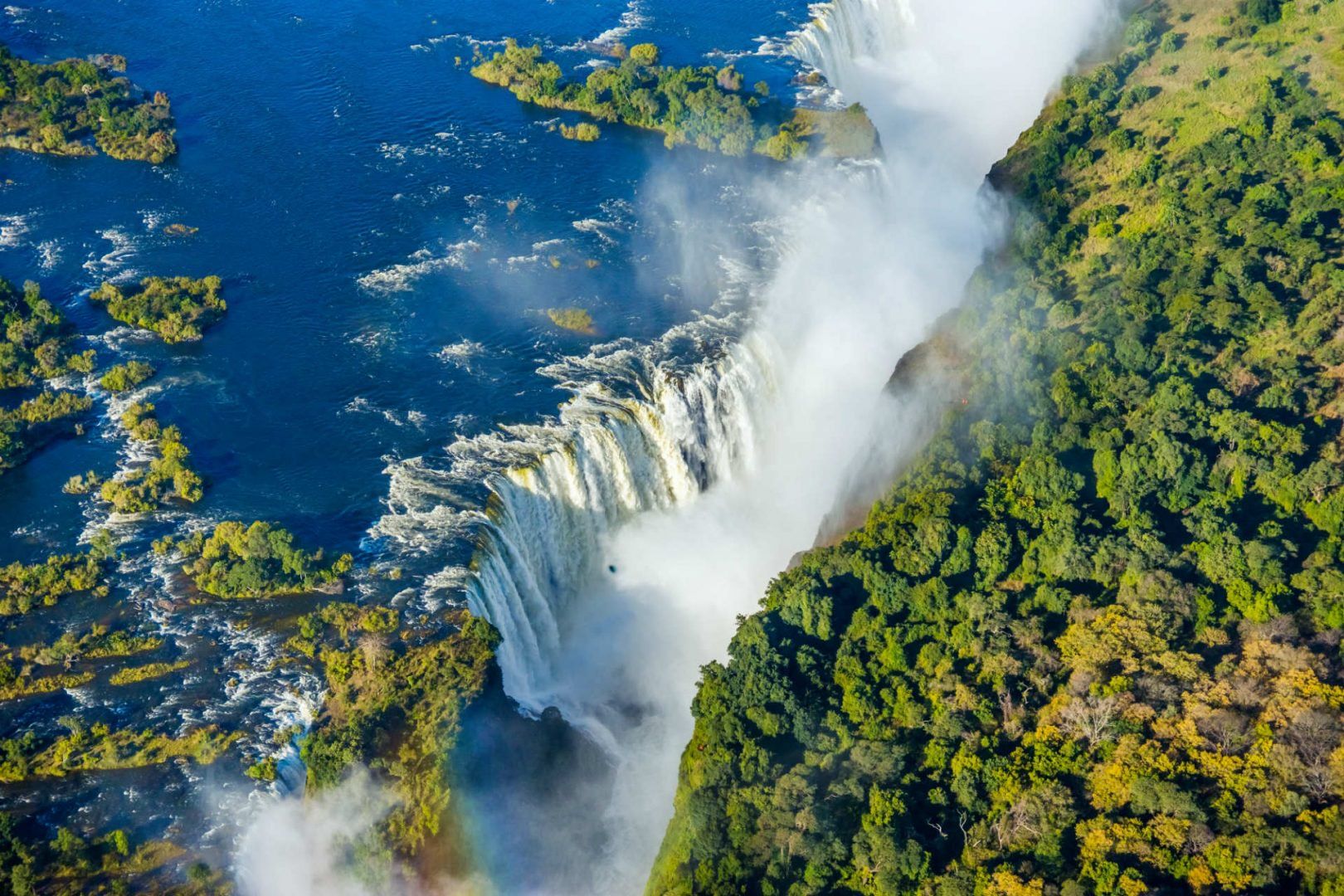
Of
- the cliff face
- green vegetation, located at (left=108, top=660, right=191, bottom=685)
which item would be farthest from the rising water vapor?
green vegetation, located at (left=108, top=660, right=191, bottom=685)

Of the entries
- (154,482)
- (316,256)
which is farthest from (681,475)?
(316,256)

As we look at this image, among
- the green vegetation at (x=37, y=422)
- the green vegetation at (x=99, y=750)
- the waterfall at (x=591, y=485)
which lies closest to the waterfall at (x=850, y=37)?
the waterfall at (x=591, y=485)

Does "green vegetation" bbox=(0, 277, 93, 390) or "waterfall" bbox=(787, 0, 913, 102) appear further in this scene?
"waterfall" bbox=(787, 0, 913, 102)

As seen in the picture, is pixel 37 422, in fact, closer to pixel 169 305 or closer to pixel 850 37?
pixel 169 305

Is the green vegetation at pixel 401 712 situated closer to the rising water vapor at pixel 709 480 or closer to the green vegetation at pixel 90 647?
the rising water vapor at pixel 709 480

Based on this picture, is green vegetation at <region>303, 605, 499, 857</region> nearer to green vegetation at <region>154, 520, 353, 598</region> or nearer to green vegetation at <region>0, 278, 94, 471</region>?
green vegetation at <region>154, 520, 353, 598</region>

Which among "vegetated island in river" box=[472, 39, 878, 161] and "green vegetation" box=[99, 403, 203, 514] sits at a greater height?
"vegetated island in river" box=[472, 39, 878, 161]

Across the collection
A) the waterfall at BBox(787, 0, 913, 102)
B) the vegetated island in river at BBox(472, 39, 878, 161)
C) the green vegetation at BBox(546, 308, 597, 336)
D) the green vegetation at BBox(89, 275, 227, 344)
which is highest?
the waterfall at BBox(787, 0, 913, 102)
